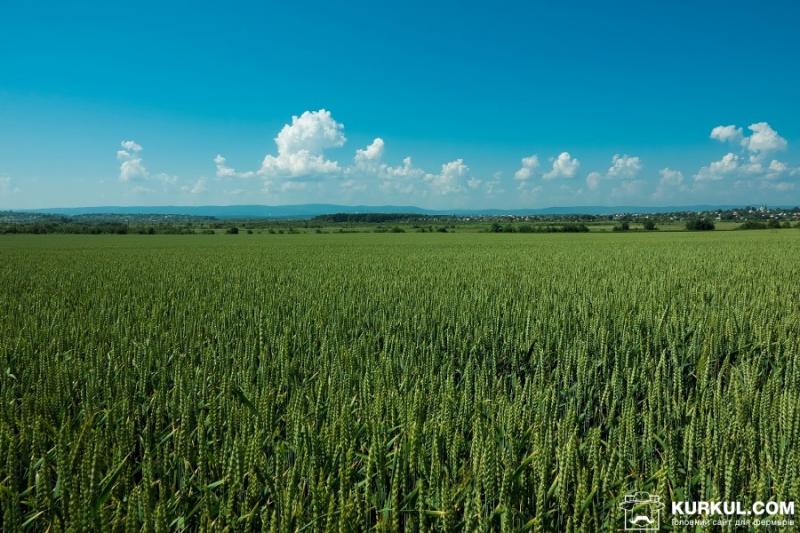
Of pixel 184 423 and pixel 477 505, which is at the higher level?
pixel 477 505

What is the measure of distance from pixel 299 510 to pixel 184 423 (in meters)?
1.58

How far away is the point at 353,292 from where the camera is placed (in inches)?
390

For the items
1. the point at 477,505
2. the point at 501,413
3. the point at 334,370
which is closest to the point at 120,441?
the point at 334,370

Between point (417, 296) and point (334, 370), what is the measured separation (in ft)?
15.3

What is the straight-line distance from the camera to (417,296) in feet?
29.0

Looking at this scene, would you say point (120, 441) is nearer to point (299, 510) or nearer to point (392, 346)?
point (299, 510)

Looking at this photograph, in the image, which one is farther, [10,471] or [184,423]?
[184,423]

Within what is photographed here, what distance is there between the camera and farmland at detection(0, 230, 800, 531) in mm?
2217

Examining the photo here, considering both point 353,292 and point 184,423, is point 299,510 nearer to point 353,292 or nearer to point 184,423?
point 184,423

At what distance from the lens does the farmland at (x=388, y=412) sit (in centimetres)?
222

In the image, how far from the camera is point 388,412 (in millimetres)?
3197

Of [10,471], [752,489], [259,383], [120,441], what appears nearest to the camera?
[752,489]

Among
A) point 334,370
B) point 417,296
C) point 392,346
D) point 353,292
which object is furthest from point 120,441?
point 353,292

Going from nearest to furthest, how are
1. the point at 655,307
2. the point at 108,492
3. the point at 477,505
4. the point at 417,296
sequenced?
the point at 477,505 < the point at 108,492 < the point at 655,307 < the point at 417,296
